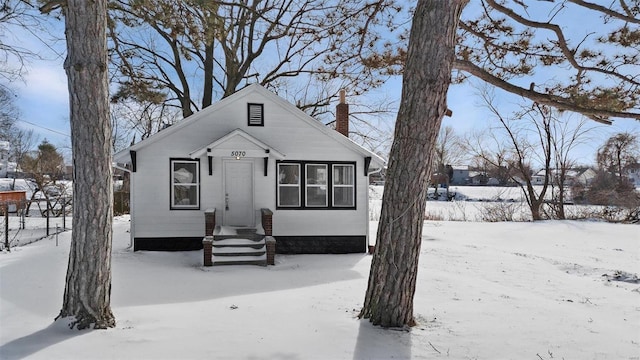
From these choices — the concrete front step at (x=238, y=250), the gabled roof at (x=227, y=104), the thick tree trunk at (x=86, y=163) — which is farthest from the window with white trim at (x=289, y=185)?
the thick tree trunk at (x=86, y=163)

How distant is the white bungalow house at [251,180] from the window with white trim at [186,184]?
0.03 m

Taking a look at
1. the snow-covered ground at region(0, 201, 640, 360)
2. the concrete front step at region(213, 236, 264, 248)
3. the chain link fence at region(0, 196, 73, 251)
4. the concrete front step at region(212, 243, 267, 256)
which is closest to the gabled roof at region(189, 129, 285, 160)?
the concrete front step at region(213, 236, 264, 248)

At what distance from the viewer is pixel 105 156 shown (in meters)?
4.10

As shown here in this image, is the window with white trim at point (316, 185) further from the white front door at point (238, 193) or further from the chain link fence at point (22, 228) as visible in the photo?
the chain link fence at point (22, 228)

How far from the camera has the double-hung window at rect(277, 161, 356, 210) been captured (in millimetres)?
10523

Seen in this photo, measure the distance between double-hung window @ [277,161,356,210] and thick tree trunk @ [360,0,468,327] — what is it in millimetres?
6390

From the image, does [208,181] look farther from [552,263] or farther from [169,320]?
[552,263]

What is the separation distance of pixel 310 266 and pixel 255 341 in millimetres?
5146

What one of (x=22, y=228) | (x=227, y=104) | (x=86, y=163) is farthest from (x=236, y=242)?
(x=22, y=228)

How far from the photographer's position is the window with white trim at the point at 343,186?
1074 centimetres

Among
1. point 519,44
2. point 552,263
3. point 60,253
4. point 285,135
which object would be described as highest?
point 519,44

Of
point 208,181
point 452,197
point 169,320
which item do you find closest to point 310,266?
point 208,181

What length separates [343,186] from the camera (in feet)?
35.5

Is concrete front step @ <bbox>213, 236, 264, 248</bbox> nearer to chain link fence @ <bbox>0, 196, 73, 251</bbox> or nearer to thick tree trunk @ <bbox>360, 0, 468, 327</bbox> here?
chain link fence @ <bbox>0, 196, 73, 251</bbox>
